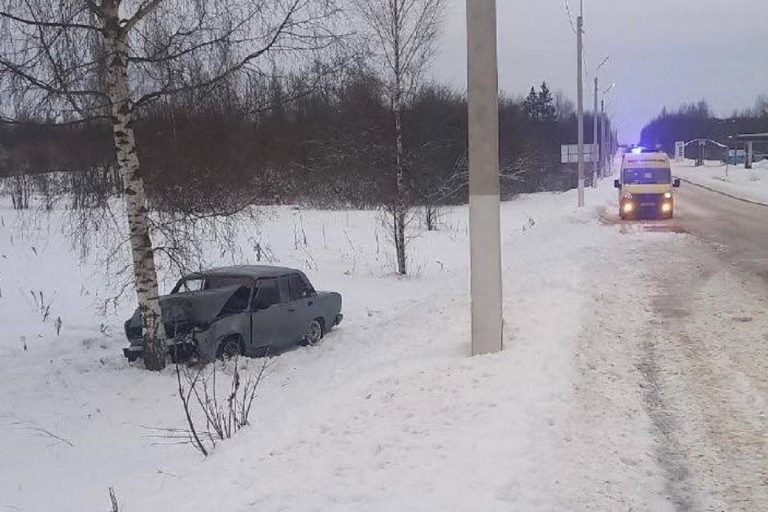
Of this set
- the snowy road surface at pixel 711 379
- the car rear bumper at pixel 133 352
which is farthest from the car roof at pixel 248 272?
the snowy road surface at pixel 711 379

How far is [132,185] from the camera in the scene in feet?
32.8

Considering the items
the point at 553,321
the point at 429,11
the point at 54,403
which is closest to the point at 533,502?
the point at 553,321

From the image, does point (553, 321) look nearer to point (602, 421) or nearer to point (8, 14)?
point (602, 421)

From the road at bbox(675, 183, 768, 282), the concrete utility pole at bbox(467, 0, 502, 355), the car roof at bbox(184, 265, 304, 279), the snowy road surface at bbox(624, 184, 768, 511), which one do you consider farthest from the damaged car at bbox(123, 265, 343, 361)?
the road at bbox(675, 183, 768, 282)

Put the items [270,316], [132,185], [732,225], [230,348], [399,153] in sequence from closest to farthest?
[132,185], [230,348], [270,316], [399,153], [732,225]

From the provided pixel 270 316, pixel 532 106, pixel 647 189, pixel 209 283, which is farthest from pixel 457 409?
pixel 532 106

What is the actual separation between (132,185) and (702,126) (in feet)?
455

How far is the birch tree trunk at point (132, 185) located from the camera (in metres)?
9.63

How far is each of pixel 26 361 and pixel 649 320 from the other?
8.83 m

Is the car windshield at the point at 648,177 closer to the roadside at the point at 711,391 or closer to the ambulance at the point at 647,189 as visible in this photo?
the ambulance at the point at 647,189

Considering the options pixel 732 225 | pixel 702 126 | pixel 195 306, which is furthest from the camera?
pixel 702 126

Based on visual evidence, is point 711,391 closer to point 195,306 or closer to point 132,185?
point 195,306

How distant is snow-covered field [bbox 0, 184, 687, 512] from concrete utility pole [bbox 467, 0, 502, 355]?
1.30ft

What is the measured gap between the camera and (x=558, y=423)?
526 centimetres
